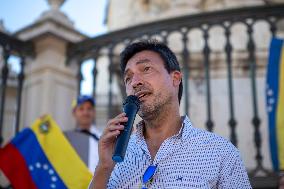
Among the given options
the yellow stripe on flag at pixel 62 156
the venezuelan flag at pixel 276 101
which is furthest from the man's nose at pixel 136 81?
the venezuelan flag at pixel 276 101

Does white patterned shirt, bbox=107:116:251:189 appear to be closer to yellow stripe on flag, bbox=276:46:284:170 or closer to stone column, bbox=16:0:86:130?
yellow stripe on flag, bbox=276:46:284:170

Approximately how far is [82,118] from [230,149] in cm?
301

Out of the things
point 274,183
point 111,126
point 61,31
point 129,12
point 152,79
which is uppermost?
point 129,12

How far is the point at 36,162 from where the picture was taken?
178 inches

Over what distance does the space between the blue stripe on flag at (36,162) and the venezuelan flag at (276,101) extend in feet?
7.31

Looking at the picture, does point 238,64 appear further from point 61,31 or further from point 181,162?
point 181,162

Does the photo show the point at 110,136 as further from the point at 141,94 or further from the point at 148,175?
the point at 141,94

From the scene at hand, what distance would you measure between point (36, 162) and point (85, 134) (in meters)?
0.59

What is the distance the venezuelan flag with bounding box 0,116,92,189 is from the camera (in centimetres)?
430

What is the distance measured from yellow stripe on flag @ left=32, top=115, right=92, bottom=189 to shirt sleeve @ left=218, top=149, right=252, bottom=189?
8.32 feet

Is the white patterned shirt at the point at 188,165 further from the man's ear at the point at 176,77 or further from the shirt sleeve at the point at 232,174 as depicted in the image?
the man's ear at the point at 176,77

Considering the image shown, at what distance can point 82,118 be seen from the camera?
4.71 meters

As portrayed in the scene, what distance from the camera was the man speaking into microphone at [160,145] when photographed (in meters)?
1.78

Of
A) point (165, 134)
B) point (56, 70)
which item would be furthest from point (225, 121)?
point (165, 134)
